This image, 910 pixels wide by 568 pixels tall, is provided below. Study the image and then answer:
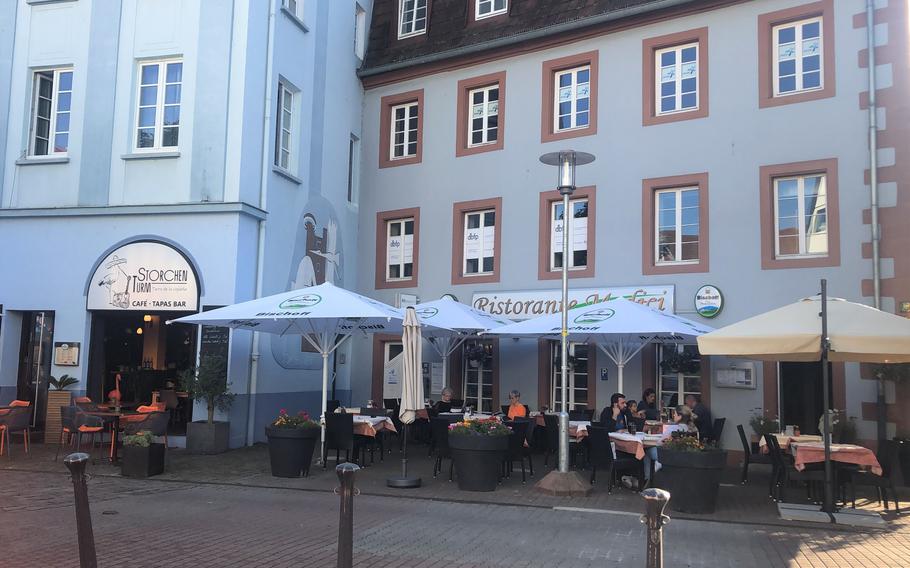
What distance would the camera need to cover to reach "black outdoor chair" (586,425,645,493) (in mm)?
10328

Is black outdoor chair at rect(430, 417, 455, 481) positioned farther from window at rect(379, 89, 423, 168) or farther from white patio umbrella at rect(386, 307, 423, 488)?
window at rect(379, 89, 423, 168)

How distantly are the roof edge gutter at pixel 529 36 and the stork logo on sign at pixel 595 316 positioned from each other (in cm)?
665

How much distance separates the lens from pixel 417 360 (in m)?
10.6

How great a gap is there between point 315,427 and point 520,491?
3.25 metres

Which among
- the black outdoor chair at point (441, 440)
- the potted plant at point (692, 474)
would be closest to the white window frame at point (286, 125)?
the black outdoor chair at point (441, 440)

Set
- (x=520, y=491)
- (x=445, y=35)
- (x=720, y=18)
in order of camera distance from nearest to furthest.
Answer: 1. (x=520, y=491)
2. (x=720, y=18)
3. (x=445, y=35)

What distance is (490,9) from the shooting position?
18109mm

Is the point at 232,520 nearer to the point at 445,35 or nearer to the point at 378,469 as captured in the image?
the point at 378,469

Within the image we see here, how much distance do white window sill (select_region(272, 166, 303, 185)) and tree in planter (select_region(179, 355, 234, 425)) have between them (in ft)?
13.5

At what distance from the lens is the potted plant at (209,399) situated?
13.4 metres

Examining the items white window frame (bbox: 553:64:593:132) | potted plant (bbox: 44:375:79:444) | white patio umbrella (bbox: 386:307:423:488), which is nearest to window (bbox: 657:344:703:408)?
white window frame (bbox: 553:64:593:132)

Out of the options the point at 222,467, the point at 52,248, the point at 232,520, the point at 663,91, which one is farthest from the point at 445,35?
the point at 232,520

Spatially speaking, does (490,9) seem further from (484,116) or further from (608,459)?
(608,459)

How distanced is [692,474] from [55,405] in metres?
11.9
